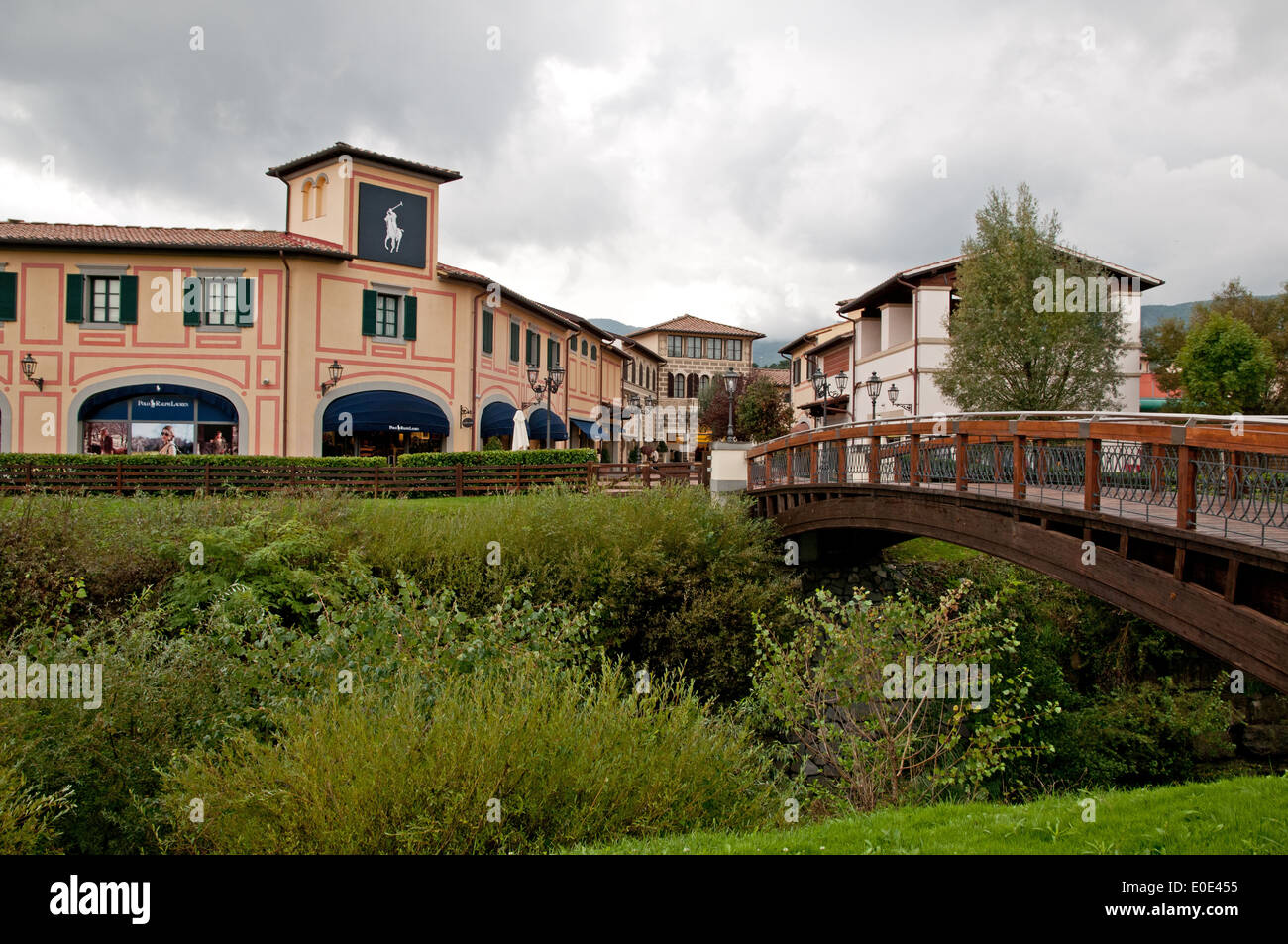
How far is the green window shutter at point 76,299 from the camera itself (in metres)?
26.4

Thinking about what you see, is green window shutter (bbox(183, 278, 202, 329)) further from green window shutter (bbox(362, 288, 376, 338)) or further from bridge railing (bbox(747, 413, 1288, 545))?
Result: bridge railing (bbox(747, 413, 1288, 545))

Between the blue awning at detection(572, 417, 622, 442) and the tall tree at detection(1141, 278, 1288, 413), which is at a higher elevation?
the tall tree at detection(1141, 278, 1288, 413)

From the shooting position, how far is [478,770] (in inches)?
247

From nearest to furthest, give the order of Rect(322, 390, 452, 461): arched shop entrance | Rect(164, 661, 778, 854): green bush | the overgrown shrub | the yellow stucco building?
1. Rect(164, 661, 778, 854): green bush
2. the overgrown shrub
3. the yellow stucco building
4. Rect(322, 390, 452, 461): arched shop entrance

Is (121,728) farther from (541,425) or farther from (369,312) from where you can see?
(541,425)

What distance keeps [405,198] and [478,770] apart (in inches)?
1042

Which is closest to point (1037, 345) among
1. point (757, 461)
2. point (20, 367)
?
point (757, 461)

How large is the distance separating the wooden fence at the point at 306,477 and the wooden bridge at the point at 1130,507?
30.3 feet

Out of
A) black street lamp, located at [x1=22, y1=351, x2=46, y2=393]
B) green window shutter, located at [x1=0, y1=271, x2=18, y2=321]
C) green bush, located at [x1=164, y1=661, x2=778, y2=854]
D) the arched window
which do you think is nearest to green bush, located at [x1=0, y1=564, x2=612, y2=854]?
green bush, located at [x1=164, y1=661, x2=778, y2=854]

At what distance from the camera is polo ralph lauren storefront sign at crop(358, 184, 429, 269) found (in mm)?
28328

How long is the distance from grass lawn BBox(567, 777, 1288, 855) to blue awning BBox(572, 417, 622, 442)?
119ft

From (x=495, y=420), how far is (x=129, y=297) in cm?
1233

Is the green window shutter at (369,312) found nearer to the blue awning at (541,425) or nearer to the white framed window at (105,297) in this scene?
the white framed window at (105,297)
